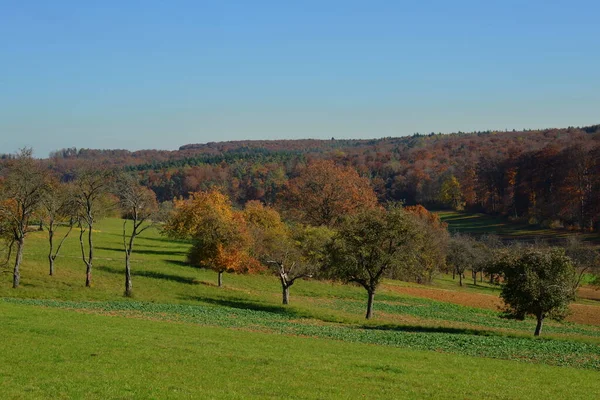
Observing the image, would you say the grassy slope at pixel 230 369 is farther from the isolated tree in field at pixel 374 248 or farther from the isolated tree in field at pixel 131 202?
the isolated tree in field at pixel 131 202

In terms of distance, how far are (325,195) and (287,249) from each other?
1062 inches

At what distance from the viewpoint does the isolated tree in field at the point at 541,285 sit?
37656 mm

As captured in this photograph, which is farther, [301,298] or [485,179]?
[485,179]

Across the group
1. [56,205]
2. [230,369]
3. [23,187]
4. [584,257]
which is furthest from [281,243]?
[584,257]

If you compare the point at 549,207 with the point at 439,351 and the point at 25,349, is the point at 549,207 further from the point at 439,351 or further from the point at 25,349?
the point at 25,349

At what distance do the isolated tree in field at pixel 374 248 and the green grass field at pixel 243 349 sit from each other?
3.41 meters

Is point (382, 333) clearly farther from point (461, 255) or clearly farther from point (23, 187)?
point (461, 255)

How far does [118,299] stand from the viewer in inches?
1647

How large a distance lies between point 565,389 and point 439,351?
8.70 m

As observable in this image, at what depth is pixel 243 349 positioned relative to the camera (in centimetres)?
2330

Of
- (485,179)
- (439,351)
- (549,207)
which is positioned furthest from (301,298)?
(485,179)

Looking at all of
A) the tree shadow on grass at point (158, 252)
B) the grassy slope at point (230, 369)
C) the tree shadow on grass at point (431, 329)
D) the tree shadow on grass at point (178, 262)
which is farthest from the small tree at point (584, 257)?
the grassy slope at point (230, 369)

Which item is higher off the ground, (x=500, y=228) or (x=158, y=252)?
(x=500, y=228)

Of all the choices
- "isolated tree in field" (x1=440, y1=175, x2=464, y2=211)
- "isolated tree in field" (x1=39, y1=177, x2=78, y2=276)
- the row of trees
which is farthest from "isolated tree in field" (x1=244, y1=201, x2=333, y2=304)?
"isolated tree in field" (x1=440, y1=175, x2=464, y2=211)
